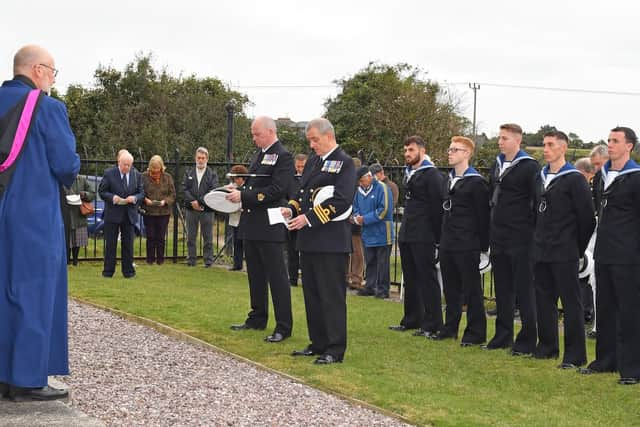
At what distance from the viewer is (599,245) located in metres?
8.73

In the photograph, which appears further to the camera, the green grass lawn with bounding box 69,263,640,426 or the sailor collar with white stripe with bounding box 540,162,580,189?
the sailor collar with white stripe with bounding box 540,162,580,189

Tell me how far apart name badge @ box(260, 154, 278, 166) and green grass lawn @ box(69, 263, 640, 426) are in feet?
6.17

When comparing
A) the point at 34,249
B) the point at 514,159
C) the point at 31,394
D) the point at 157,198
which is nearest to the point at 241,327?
the point at 514,159

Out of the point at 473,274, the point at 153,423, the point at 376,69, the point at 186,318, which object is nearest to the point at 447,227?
the point at 473,274

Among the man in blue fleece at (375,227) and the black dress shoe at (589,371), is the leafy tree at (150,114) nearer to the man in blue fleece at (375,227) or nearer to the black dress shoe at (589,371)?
the man in blue fleece at (375,227)

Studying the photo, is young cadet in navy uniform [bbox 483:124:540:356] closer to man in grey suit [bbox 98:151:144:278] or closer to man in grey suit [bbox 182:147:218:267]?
man in grey suit [bbox 98:151:144:278]

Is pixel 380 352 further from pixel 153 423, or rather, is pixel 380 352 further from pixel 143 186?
pixel 143 186

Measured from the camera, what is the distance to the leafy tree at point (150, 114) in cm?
3098

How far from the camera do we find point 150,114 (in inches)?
1374

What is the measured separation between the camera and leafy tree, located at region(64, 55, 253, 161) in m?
31.0

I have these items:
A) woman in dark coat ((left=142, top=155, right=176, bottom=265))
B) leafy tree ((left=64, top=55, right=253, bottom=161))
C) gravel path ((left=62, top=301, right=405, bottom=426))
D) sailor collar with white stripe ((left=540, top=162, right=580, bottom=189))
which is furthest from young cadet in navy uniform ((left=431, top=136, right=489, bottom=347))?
leafy tree ((left=64, top=55, right=253, bottom=161))

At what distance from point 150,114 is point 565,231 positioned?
2728 centimetres

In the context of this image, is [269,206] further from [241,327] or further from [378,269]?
[378,269]

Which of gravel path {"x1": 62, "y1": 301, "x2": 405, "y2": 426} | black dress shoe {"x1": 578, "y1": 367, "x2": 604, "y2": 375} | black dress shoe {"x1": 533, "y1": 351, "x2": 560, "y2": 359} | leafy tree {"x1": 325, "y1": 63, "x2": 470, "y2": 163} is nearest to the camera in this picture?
gravel path {"x1": 62, "y1": 301, "x2": 405, "y2": 426}
